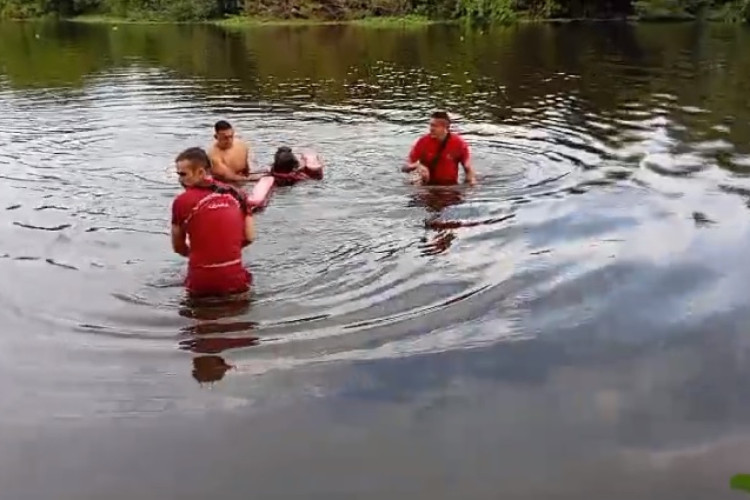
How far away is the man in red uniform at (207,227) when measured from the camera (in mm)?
7266

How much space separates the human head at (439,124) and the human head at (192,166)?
15.7 ft

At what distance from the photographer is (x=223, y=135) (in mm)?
12180

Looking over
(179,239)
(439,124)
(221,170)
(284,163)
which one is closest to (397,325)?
(179,239)

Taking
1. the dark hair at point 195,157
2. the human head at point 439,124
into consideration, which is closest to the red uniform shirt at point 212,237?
the dark hair at point 195,157

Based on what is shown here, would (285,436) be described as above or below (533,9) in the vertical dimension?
below

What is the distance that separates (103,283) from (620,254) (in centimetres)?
Answer: 493

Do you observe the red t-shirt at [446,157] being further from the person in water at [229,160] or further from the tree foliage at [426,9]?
the tree foliage at [426,9]

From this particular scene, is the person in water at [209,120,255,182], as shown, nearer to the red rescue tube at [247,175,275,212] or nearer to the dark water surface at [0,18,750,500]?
Answer: the red rescue tube at [247,175,275,212]

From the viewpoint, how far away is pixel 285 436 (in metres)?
5.73

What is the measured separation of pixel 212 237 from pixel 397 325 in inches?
64.1

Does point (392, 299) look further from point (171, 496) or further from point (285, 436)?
point (171, 496)

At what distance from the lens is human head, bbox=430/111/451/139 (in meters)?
11.5

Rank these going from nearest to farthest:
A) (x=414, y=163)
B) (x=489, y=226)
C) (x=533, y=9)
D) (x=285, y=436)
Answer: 1. (x=285, y=436)
2. (x=489, y=226)
3. (x=414, y=163)
4. (x=533, y=9)

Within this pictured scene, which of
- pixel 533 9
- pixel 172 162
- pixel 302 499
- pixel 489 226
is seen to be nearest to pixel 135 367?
pixel 302 499
